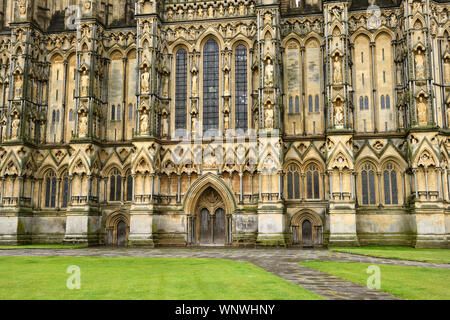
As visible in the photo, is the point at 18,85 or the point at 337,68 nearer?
the point at 337,68

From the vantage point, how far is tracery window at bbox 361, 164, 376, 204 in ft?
115

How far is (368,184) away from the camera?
35375 mm

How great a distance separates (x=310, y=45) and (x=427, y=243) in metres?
18.5

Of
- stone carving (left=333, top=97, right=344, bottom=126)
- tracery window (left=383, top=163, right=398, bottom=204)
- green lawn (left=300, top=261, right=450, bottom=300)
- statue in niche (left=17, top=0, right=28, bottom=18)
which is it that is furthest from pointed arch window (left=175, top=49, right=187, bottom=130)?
green lawn (left=300, top=261, right=450, bottom=300)

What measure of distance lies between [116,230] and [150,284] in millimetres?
25711

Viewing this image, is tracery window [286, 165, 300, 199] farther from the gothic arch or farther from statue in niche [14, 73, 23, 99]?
statue in niche [14, 73, 23, 99]

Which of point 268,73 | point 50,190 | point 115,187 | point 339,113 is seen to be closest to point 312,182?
point 339,113

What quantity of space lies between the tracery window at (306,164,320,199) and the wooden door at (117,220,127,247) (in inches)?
622

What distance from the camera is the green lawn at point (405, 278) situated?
11859 millimetres

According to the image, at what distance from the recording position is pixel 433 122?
109 feet

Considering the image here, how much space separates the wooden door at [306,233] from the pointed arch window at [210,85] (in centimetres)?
1096

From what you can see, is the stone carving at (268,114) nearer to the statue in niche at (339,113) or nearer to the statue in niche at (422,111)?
the statue in niche at (339,113)

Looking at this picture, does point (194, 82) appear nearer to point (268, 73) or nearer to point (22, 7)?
point (268, 73)
